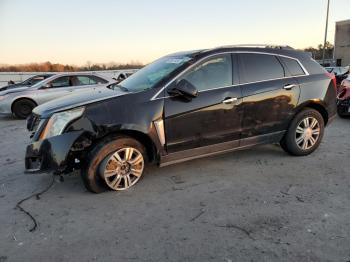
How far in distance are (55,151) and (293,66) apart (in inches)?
147

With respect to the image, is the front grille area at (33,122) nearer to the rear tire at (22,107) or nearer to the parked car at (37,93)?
the parked car at (37,93)

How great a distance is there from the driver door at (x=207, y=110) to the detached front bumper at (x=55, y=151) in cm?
118

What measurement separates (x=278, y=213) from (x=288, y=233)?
0.41 metres

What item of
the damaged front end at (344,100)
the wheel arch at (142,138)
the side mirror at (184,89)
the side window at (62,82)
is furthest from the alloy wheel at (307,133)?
the side window at (62,82)

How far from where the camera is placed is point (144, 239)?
3020mm

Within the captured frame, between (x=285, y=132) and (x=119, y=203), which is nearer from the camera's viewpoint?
(x=119, y=203)

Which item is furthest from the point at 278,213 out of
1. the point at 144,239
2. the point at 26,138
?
the point at 26,138

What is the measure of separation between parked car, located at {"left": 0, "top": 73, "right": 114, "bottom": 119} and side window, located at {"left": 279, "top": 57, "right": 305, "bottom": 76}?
22.6 feet

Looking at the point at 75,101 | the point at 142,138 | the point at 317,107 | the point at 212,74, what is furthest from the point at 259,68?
the point at 75,101

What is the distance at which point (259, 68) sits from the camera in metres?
4.81

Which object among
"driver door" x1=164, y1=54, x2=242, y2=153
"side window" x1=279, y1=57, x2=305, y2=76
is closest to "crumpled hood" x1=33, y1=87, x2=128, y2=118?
"driver door" x1=164, y1=54, x2=242, y2=153

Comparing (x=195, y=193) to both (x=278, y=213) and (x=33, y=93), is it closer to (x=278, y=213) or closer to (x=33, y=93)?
(x=278, y=213)

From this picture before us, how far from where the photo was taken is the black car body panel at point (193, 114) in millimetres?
3818

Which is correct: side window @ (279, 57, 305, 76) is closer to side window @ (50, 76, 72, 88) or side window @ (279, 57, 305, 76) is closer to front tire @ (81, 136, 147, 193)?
front tire @ (81, 136, 147, 193)
